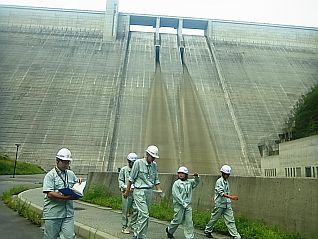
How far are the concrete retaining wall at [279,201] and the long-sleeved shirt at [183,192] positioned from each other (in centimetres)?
133

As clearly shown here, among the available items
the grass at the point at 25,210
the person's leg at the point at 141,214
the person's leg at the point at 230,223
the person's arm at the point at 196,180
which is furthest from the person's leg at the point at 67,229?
the grass at the point at 25,210

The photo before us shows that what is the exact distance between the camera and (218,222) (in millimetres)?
6766

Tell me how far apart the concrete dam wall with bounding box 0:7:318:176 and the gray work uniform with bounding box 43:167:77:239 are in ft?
59.5

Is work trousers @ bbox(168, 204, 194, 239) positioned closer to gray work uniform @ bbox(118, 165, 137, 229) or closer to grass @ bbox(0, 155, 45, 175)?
gray work uniform @ bbox(118, 165, 137, 229)

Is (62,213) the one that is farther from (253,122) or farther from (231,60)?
(231,60)

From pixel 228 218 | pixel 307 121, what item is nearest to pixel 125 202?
pixel 228 218

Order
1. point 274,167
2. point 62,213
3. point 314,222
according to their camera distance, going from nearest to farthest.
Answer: point 62,213 → point 314,222 → point 274,167

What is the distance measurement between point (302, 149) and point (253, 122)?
1472cm

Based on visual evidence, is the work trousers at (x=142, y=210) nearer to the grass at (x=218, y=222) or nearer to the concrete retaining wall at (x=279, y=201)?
the grass at (x=218, y=222)

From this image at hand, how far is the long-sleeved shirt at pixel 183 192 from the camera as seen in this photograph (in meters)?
5.55

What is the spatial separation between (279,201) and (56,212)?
3487 mm

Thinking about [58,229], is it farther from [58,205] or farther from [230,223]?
[230,223]

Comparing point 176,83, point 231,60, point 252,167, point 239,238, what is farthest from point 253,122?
point 239,238

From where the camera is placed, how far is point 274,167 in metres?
16.6
